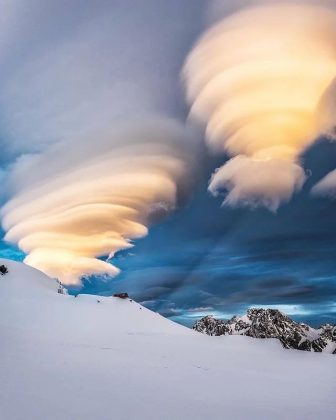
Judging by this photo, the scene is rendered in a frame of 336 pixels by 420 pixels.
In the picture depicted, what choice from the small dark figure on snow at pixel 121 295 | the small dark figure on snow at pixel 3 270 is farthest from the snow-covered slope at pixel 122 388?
the small dark figure on snow at pixel 3 270

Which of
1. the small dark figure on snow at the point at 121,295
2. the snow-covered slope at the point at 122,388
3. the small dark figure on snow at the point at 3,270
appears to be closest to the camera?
the snow-covered slope at the point at 122,388

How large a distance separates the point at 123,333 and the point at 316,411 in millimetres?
43120

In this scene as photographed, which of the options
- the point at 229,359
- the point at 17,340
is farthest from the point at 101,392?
the point at 229,359

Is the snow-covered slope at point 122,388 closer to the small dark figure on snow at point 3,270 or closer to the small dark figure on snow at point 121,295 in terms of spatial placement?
the small dark figure on snow at point 121,295

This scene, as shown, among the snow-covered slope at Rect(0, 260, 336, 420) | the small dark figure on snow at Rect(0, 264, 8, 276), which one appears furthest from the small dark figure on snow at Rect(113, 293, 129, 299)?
the snow-covered slope at Rect(0, 260, 336, 420)

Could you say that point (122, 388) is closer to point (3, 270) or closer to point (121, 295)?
point (121, 295)

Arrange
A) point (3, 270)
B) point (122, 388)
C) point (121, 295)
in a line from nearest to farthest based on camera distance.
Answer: point (122, 388), point (3, 270), point (121, 295)

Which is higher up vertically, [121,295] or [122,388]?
[121,295]

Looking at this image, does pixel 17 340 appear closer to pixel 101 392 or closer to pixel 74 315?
pixel 101 392

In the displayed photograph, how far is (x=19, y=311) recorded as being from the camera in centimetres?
6575

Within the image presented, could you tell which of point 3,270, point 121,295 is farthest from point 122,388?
point 3,270

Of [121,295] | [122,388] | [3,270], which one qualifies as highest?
[3,270]

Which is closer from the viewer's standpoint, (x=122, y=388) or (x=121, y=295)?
(x=122, y=388)

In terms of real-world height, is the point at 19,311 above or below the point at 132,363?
above
